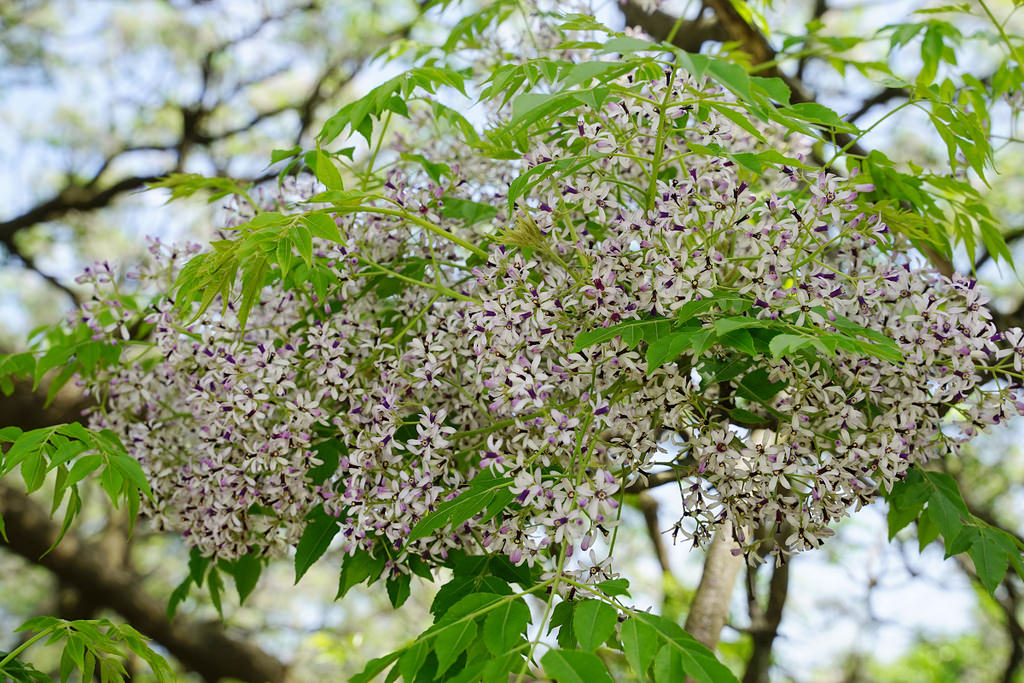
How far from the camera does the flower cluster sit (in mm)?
890

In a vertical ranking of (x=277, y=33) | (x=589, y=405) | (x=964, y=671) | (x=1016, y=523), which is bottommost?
(x=589, y=405)

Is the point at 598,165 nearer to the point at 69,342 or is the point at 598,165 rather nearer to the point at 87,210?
the point at 69,342

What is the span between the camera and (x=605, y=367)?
918 mm

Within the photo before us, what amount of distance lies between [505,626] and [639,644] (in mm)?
120

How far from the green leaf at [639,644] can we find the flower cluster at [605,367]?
10 cm

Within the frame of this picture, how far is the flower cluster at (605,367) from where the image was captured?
890 mm

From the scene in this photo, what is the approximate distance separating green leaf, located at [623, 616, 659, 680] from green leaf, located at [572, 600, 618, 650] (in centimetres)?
2

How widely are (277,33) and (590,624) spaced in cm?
562

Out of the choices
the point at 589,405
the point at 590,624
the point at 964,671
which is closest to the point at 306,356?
the point at 589,405

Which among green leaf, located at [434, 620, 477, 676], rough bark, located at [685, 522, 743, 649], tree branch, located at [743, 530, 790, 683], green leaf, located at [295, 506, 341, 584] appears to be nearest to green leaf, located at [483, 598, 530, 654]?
green leaf, located at [434, 620, 477, 676]

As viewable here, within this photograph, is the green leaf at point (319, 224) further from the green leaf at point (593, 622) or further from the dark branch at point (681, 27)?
the dark branch at point (681, 27)

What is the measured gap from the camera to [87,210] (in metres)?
4.19

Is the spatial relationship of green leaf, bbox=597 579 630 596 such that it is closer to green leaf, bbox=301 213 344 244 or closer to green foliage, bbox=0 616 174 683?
green leaf, bbox=301 213 344 244

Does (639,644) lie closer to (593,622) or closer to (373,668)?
(593,622)
